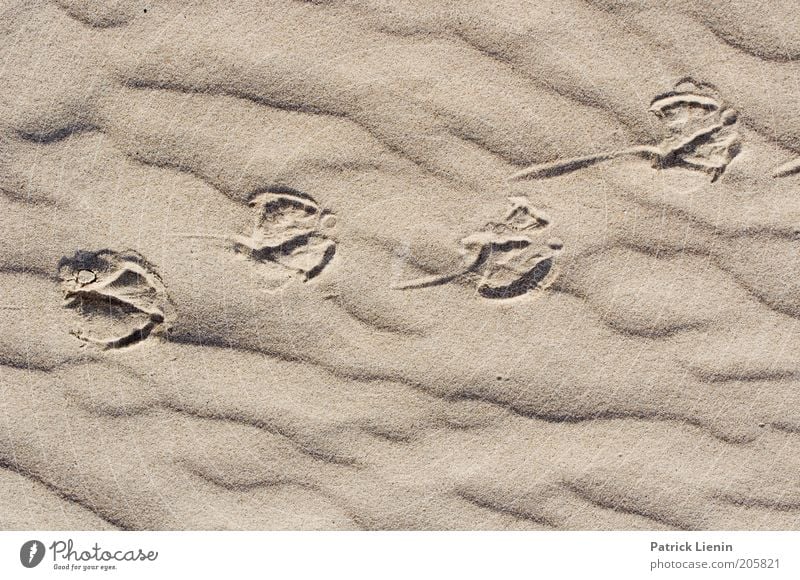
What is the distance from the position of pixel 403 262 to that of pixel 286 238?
0.88 feet

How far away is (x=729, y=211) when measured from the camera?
146 cm

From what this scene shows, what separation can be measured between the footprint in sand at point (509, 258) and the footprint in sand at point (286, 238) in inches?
8.5

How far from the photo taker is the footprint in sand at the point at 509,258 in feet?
4.82

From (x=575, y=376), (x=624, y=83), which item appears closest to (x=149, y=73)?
(x=624, y=83)

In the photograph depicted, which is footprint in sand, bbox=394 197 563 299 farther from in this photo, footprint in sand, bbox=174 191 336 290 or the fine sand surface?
footprint in sand, bbox=174 191 336 290

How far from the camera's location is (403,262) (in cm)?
147
